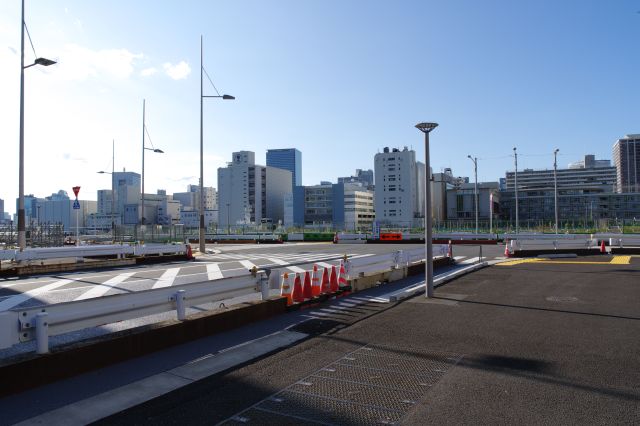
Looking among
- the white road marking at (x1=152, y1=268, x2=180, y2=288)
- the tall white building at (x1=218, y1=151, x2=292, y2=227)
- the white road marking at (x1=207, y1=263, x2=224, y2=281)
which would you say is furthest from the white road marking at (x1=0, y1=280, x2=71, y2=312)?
the tall white building at (x1=218, y1=151, x2=292, y2=227)

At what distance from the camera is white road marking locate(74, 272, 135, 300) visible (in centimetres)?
1288

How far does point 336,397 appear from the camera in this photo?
17.7ft

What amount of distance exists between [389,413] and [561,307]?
776cm

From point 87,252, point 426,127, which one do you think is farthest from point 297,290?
point 87,252

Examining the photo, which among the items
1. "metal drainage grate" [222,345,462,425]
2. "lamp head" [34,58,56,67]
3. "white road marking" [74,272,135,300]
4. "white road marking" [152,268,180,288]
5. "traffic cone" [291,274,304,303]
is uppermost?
"lamp head" [34,58,56,67]

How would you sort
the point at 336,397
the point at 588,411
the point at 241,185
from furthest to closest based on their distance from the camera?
the point at 241,185
the point at 336,397
the point at 588,411

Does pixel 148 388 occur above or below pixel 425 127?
below

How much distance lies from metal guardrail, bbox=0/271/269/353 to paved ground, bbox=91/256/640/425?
1737 mm

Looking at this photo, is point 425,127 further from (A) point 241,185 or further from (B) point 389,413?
(A) point 241,185

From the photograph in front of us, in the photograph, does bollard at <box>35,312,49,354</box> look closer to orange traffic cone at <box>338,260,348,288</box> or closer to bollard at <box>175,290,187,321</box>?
bollard at <box>175,290,187,321</box>

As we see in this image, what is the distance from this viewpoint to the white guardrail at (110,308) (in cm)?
585

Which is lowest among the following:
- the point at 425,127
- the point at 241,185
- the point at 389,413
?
the point at 389,413

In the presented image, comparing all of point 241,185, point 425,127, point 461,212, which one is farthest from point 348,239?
point 241,185

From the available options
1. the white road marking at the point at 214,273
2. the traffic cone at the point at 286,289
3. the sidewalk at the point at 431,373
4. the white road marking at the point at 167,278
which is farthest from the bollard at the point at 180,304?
the white road marking at the point at 214,273
